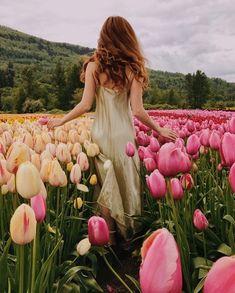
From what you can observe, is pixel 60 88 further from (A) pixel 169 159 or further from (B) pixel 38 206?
(B) pixel 38 206

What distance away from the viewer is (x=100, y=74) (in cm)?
372

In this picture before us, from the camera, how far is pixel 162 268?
763 millimetres

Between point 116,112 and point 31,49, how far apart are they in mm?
184462

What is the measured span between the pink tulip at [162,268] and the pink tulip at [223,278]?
4.0 inches

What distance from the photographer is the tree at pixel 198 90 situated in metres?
53.0

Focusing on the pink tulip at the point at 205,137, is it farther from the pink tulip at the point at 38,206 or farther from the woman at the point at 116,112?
the pink tulip at the point at 38,206

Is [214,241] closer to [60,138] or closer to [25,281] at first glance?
[25,281]

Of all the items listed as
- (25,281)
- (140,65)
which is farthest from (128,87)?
(25,281)

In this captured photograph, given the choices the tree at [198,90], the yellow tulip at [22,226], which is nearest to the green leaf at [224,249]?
the yellow tulip at [22,226]

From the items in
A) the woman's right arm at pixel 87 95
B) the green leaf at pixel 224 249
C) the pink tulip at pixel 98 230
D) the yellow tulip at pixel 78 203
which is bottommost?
the green leaf at pixel 224 249

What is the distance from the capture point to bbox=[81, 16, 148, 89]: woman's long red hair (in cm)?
363

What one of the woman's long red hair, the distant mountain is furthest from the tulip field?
the distant mountain

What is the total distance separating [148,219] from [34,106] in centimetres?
4727

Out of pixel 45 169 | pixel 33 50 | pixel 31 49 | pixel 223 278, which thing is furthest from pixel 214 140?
pixel 31 49
